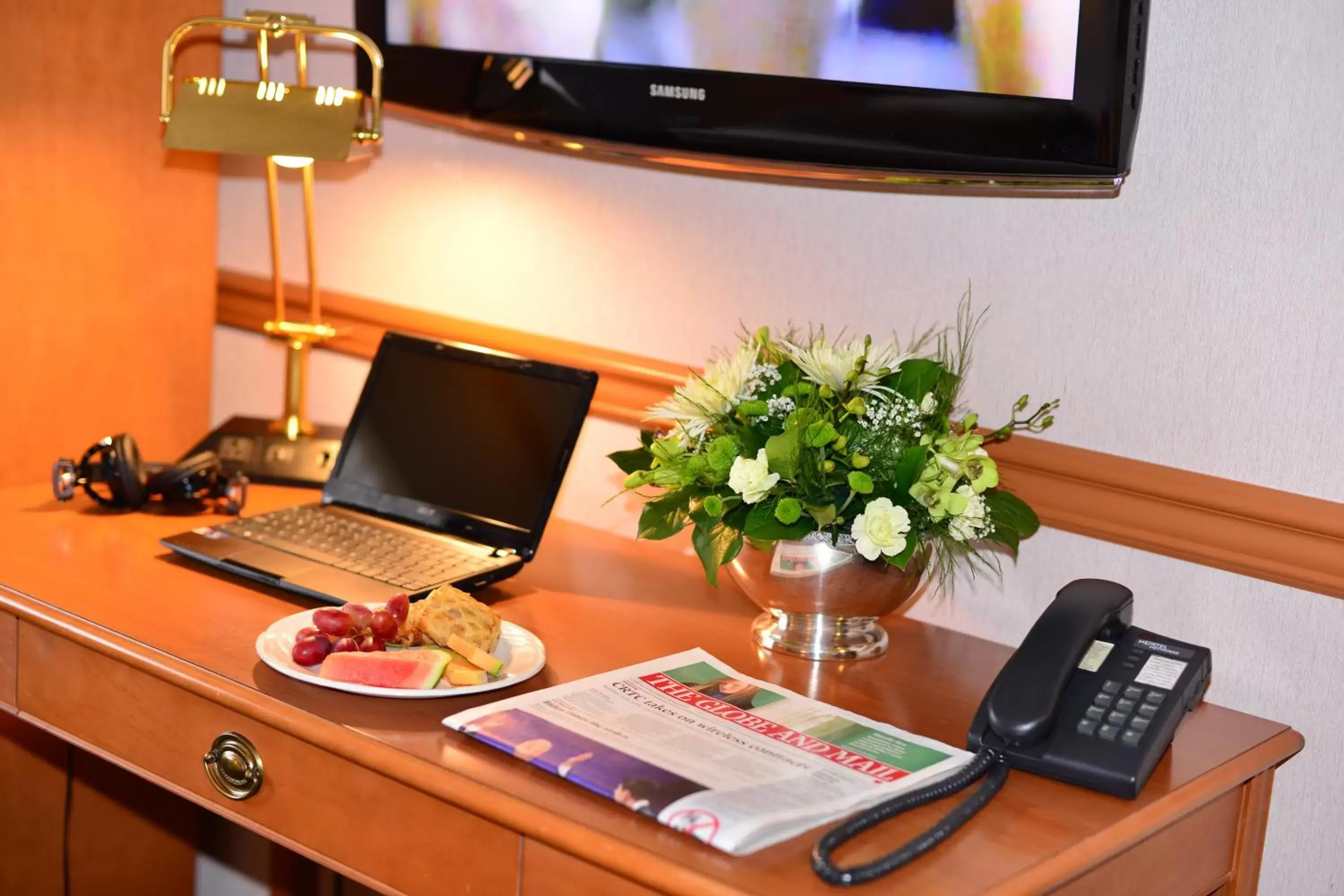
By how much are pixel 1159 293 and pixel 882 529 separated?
1.30ft

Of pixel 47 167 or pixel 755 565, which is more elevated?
pixel 47 167

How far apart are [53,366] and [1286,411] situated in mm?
1524

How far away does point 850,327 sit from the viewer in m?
1.59

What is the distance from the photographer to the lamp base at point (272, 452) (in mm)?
1802

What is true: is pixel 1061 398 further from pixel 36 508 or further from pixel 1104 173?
pixel 36 508

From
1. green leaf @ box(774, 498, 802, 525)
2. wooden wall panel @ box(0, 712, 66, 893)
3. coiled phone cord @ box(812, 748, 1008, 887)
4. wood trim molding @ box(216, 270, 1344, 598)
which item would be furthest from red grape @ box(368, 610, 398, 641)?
wooden wall panel @ box(0, 712, 66, 893)

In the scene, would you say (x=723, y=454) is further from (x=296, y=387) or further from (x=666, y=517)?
(x=296, y=387)

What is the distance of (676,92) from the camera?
5.08 feet

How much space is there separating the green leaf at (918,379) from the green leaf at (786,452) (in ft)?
0.41

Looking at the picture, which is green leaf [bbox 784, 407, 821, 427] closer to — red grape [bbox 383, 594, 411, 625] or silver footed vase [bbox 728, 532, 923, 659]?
silver footed vase [bbox 728, 532, 923, 659]

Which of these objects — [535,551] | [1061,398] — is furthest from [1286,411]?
[535,551]

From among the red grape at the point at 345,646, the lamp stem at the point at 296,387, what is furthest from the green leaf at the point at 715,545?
the lamp stem at the point at 296,387

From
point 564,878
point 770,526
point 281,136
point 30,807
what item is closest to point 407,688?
point 564,878

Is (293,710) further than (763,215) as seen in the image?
No
